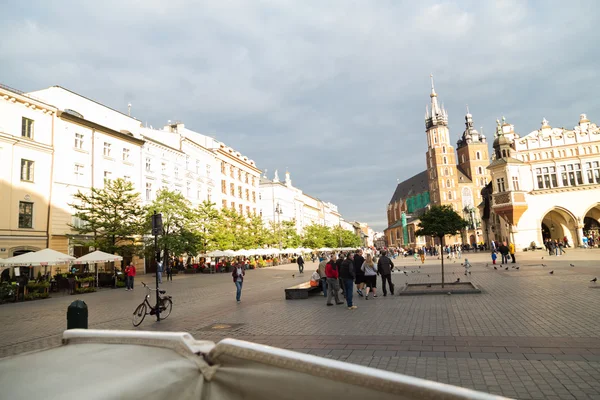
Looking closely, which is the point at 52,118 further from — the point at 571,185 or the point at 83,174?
the point at 571,185

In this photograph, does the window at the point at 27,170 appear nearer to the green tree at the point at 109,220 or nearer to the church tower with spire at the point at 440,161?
the green tree at the point at 109,220

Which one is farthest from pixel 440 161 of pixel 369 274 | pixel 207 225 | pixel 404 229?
pixel 369 274

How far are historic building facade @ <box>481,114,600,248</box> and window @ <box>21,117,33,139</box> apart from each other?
47731 mm

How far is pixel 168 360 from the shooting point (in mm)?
1528

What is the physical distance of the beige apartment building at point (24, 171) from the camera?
91.4 feet

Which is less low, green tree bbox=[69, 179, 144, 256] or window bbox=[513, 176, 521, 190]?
window bbox=[513, 176, 521, 190]

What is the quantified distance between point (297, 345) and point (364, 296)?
8484mm

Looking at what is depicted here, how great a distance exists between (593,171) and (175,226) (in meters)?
46.8

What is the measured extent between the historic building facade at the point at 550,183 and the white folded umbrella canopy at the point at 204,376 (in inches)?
1964

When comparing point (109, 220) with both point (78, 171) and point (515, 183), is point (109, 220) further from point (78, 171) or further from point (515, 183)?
point (515, 183)

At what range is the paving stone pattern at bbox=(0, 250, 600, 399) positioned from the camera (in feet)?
19.2

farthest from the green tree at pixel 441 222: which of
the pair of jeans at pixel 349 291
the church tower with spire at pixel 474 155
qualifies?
the church tower with spire at pixel 474 155

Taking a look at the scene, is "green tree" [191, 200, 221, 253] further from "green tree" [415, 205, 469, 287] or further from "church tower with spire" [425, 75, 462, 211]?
"church tower with spire" [425, 75, 462, 211]

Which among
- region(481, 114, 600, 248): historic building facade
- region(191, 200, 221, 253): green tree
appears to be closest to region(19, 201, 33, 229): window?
region(191, 200, 221, 253): green tree
